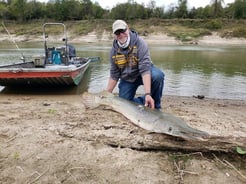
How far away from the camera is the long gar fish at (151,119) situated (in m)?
3.08

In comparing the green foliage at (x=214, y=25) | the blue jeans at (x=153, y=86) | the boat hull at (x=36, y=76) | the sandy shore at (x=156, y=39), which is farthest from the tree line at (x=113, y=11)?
the blue jeans at (x=153, y=86)

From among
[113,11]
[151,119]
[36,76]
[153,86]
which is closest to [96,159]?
[151,119]

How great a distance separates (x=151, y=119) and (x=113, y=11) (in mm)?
71668

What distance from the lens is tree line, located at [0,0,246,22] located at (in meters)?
67.9

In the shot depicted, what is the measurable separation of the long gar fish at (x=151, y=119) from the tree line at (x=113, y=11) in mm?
65583

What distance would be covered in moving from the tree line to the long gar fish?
6558 cm

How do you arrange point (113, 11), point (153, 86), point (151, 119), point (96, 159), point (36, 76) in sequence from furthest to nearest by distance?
1. point (113, 11)
2. point (36, 76)
3. point (153, 86)
4. point (151, 119)
5. point (96, 159)

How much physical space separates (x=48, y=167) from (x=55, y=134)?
88 centimetres

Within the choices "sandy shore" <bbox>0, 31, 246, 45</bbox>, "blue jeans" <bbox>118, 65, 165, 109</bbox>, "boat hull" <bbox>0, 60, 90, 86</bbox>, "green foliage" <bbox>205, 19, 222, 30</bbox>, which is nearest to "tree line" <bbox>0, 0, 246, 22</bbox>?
"green foliage" <bbox>205, 19, 222, 30</bbox>

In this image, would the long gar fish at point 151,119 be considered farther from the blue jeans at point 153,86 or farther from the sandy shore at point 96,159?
the blue jeans at point 153,86

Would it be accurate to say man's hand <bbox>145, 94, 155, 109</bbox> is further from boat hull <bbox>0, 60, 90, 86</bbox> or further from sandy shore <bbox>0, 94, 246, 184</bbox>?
boat hull <bbox>0, 60, 90, 86</bbox>

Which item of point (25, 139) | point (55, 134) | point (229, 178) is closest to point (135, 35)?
point (55, 134)

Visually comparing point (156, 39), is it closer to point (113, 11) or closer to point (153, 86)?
point (113, 11)

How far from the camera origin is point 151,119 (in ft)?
11.3
